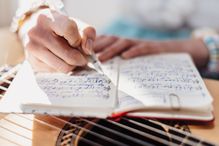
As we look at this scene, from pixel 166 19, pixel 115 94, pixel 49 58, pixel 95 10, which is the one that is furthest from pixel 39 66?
pixel 95 10

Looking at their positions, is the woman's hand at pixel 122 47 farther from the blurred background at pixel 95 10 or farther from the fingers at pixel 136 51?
the blurred background at pixel 95 10

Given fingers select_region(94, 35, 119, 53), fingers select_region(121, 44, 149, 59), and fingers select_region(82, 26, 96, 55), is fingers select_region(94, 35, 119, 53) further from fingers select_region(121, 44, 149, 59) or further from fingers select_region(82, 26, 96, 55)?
fingers select_region(82, 26, 96, 55)

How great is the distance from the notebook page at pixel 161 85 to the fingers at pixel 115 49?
41 mm

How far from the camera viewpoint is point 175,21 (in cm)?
135

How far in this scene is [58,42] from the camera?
0.63 metres

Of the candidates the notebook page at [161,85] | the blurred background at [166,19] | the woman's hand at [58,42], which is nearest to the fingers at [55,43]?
the woman's hand at [58,42]

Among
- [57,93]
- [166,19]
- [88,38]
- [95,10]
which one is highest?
[95,10]

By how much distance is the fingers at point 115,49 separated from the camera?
2.54ft

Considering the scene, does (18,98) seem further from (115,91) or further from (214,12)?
(214,12)

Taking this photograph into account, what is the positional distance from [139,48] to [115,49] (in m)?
0.06

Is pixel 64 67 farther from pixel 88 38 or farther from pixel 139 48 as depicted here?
pixel 139 48

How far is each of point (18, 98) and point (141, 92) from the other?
0.22 meters

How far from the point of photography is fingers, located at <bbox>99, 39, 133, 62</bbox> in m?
0.77

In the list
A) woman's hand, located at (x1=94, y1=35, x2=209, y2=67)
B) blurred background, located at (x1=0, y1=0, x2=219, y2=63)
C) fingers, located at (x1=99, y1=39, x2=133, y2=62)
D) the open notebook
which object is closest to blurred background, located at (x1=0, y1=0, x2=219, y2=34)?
blurred background, located at (x1=0, y1=0, x2=219, y2=63)
